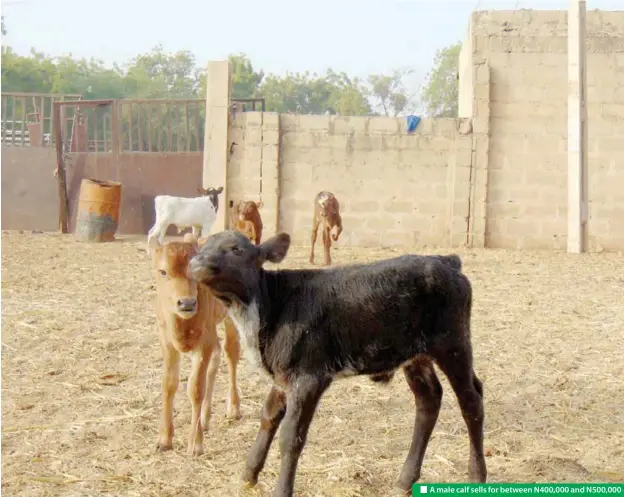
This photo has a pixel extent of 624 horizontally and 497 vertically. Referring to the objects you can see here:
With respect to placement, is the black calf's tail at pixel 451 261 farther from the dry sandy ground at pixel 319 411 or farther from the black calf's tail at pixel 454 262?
the dry sandy ground at pixel 319 411

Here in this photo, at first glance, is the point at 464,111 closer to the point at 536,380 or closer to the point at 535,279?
the point at 535,279

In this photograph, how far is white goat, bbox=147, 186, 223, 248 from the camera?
14.0 metres

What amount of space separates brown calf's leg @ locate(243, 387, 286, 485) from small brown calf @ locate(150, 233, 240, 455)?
0.58 m

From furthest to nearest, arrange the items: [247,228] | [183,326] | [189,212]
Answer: [189,212] → [247,228] → [183,326]

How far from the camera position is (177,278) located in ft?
15.3

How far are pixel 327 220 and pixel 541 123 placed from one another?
5.00 meters

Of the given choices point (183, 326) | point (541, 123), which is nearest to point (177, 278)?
point (183, 326)

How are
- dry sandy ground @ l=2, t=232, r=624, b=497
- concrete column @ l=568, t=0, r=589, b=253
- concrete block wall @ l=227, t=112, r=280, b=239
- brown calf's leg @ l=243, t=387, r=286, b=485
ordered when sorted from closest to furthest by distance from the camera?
1. brown calf's leg @ l=243, t=387, r=286, b=485
2. dry sandy ground @ l=2, t=232, r=624, b=497
3. concrete column @ l=568, t=0, r=589, b=253
4. concrete block wall @ l=227, t=112, r=280, b=239

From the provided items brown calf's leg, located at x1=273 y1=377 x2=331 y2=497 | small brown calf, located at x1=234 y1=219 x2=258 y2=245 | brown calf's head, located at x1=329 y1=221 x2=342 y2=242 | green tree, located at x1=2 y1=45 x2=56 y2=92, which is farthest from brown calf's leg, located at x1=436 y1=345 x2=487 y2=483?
green tree, located at x1=2 y1=45 x2=56 y2=92

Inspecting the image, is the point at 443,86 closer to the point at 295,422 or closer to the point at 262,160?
the point at 262,160

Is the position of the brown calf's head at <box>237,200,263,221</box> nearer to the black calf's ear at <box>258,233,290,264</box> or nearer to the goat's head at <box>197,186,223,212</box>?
the goat's head at <box>197,186,223,212</box>

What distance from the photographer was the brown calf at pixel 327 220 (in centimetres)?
1236

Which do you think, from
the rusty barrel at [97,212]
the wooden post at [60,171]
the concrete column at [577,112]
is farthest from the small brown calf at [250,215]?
the wooden post at [60,171]

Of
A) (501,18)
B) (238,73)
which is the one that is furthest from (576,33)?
(238,73)
